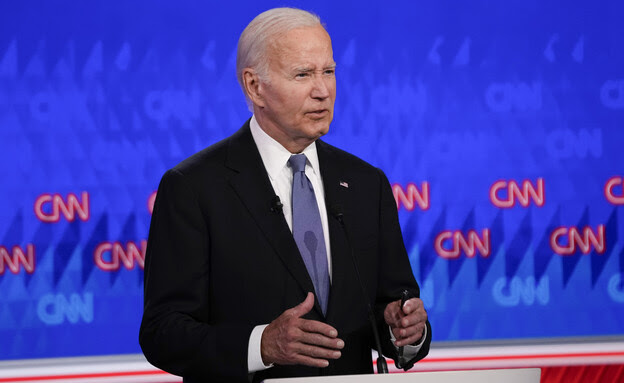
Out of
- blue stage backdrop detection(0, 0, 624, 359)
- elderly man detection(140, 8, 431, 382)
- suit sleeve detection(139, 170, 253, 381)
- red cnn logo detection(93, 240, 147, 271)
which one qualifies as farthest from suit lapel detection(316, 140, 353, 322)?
red cnn logo detection(93, 240, 147, 271)

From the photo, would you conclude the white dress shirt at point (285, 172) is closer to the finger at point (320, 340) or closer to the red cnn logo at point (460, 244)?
the finger at point (320, 340)

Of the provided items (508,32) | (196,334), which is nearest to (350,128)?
(508,32)

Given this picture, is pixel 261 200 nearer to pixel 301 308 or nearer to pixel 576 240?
pixel 301 308

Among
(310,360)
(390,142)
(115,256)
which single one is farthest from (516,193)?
(310,360)

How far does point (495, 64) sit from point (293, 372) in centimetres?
183

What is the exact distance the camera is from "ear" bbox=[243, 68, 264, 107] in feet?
6.07

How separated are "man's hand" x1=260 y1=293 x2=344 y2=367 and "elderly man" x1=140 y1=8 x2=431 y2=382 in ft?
0.43

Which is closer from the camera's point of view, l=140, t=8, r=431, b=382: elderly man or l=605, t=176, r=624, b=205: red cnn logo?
l=140, t=8, r=431, b=382: elderly man

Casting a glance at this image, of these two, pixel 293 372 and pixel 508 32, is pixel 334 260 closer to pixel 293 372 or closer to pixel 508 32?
pixel 293 372

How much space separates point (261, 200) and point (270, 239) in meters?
0.09

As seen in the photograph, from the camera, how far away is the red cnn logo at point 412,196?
10.3ft

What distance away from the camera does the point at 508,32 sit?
3.20 metres

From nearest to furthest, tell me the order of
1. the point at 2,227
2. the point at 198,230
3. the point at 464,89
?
the point at 198,230, the point at 2,227, the point at 464,89

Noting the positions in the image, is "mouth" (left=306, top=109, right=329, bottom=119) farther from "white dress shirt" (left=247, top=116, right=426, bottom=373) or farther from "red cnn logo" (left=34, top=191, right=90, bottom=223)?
"red cnn logo" (left=34, top=191, right=90, bottom=223)
